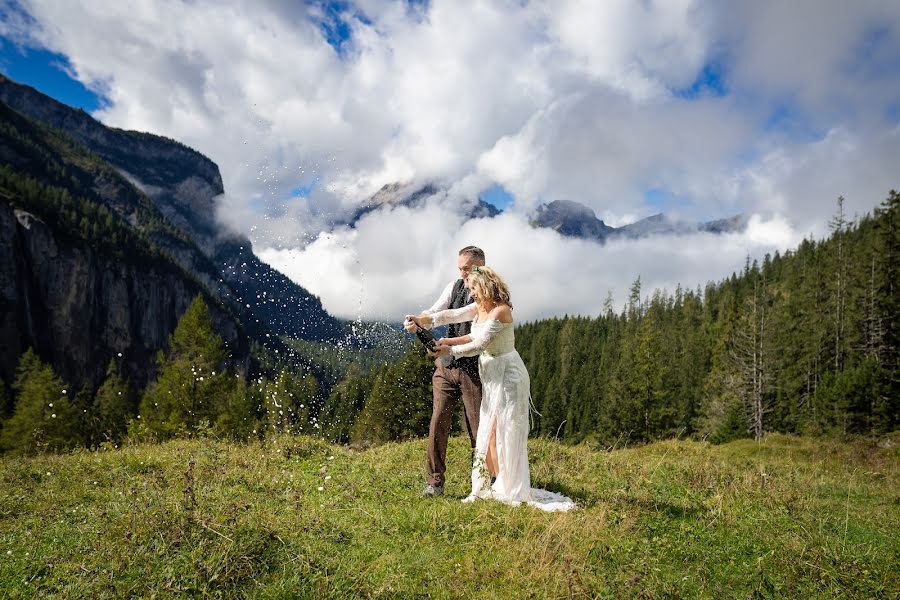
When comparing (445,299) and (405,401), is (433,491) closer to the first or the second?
(445,299)

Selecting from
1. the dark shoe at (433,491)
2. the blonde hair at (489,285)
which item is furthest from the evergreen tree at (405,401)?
the blonde hair at (489,285)

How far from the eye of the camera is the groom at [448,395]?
21.7 feet

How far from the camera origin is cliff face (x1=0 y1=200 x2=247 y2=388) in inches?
3179

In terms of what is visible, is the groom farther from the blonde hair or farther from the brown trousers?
the blonde hair

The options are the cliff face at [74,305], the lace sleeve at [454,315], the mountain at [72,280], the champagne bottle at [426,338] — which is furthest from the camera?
the mountain at [72,280]

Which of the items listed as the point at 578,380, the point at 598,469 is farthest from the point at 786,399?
the point at 598,469

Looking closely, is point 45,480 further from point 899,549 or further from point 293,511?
point 899,549

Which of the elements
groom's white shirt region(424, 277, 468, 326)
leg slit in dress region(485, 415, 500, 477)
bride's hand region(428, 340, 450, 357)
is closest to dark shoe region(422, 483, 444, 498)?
leg slit in dress region(485, 415, 500, 477)

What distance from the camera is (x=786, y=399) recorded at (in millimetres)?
55906

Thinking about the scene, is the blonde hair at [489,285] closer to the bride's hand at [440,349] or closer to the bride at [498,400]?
the bride at [498,400]

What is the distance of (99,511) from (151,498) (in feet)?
2.63

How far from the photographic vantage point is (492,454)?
6.57 metres

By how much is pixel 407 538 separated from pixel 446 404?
7.18 ft

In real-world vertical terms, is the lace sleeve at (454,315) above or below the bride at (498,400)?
above
